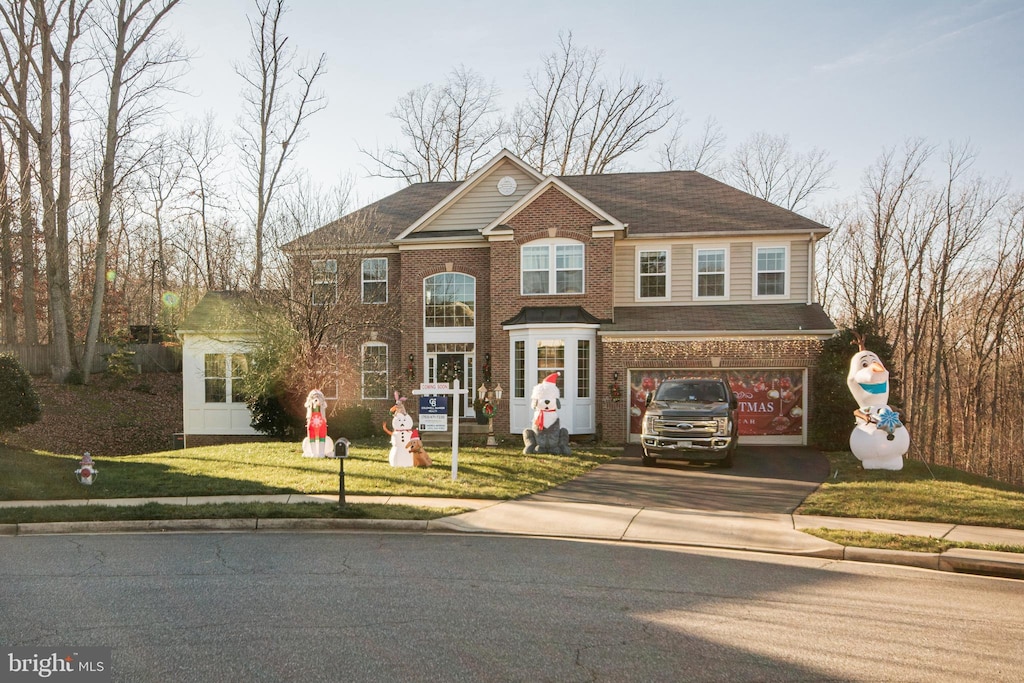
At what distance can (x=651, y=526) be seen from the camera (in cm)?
1056

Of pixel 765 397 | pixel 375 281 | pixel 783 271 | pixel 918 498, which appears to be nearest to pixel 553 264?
pixel 375 281

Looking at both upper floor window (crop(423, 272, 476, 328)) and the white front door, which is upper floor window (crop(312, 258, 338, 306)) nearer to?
upper floor window (crop(423, 272, 476, 328))

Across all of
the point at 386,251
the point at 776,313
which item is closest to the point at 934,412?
the point at 776,313

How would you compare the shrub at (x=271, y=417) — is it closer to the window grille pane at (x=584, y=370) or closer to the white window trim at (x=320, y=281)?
the white window trim at (x=320, y=281)

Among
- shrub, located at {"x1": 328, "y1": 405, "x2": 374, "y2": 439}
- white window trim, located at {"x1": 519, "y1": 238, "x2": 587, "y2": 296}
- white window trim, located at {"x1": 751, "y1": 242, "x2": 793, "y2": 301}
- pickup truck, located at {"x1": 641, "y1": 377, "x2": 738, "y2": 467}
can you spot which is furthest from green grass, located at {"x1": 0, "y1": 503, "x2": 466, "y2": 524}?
white window trim, located at {"x1": 751, "y1": 242, "x2": 793, "y2": 301}

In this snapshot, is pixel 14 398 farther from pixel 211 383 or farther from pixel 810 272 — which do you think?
pixel 810 272

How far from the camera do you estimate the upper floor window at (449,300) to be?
2386 centimetres

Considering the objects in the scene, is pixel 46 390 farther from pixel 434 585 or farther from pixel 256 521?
pixel 434 585

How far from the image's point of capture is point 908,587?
7797mm

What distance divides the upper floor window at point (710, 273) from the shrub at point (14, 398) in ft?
61.4

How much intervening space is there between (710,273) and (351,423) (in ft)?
39.3

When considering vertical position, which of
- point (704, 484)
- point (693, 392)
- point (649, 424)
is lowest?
point (704, 484)

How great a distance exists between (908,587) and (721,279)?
1657 cm

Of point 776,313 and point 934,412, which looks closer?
point 776,313
